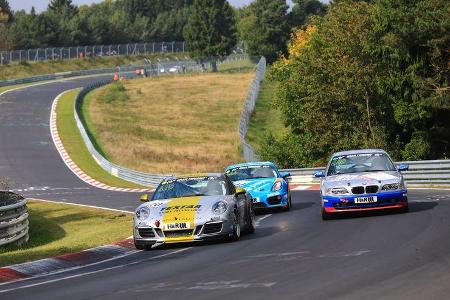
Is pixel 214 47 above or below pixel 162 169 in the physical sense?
above

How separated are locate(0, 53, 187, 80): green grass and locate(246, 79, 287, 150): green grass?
4131cm

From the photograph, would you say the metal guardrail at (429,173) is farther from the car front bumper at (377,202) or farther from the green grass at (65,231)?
the car front bumper at (377,202)

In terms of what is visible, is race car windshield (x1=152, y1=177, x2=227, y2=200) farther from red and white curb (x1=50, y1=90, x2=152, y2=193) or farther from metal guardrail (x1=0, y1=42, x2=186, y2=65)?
metal guardrail (x1=0, y1=42, x2=186, y2=65)

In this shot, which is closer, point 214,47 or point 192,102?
point 192,102

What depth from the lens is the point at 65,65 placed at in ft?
437

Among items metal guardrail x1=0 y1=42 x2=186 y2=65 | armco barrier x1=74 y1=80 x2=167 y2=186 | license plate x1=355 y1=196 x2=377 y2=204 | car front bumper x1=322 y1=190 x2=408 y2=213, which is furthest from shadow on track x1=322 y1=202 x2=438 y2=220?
metal guardrail x1=0 y1=42 x2=186 y2=65

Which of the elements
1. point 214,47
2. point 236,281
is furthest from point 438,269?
point 214,47

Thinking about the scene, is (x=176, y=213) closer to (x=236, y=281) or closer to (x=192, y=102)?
(x=236, y=281)

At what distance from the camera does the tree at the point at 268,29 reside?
135m

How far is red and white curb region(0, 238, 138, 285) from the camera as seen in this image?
1406cm

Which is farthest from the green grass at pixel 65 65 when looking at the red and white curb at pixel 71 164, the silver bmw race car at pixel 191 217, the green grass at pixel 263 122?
the silver bmw race car at pixel 191 217

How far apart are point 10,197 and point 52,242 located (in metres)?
2.34

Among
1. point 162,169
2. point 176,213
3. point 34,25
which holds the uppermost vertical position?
point 34,25

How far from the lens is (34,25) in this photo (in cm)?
15012
